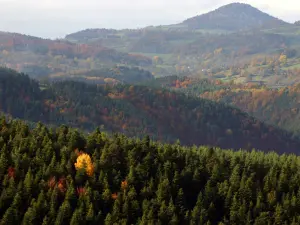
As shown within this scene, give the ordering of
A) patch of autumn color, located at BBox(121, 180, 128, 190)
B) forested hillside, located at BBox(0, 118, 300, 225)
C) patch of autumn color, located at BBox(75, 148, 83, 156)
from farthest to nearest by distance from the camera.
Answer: patch of autumn color, located at BBox(75, 148, 83, 156) < patch of autumn color, located at BBox(121, 180, 128, 190) < forested hillside, located at BBox(0, 118, 300, 225)

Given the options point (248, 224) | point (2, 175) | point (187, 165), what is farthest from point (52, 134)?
point (248, 224)

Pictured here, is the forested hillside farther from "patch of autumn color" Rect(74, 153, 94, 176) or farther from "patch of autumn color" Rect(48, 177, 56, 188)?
"patch of autumn color" Rect(74, 153, 94, 176)

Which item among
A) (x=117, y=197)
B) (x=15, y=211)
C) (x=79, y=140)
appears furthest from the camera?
(x=79, y=140)

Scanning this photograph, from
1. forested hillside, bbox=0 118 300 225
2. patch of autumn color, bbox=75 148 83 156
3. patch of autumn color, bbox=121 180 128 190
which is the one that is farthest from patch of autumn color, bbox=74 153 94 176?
patch of autumn color, bbox=121 180 128 190

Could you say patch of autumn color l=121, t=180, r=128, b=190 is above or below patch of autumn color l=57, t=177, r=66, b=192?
below

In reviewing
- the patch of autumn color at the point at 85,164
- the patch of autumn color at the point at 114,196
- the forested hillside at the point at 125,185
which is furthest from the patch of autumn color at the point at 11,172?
the patch of autumn color at the point at 114,196

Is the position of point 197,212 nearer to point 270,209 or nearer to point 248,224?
point 248,224

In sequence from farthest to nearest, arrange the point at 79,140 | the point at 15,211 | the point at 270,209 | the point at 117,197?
the point at 79,140
the point at 270,209
the point at 117,197
the point at 15,211
